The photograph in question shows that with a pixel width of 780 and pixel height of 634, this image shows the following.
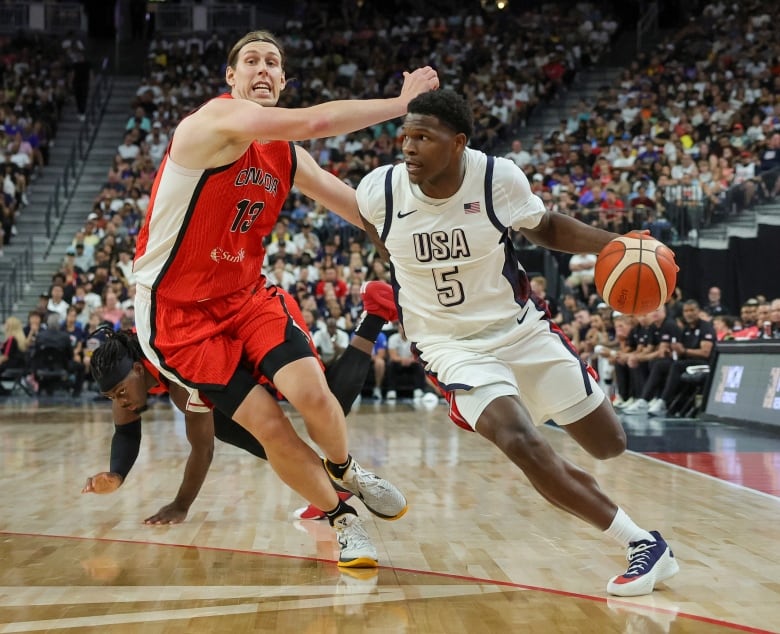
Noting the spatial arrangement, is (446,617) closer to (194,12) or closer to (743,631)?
(743,631)

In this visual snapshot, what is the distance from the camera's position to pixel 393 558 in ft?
14.7

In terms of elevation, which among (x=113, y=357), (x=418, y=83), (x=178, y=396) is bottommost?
(x=178, y=396)

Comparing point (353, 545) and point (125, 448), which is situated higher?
point (125, 448)

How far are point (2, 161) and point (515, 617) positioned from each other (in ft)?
70.3

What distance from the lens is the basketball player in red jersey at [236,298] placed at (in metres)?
4.23

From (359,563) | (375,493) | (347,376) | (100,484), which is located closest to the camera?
(359,563)

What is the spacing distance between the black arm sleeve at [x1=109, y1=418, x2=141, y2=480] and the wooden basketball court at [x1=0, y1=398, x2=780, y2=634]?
0.31 meters

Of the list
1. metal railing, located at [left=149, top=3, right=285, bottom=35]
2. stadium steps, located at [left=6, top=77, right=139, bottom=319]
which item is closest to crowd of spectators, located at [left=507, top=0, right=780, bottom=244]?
stadium steps, located at [left=6, top=77, right=139, bottom=319]

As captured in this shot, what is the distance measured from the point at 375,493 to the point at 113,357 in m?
1.53

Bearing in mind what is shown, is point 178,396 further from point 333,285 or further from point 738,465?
point 333,285

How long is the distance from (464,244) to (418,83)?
2.12ft

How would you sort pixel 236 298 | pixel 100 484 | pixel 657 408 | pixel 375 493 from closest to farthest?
pixel 236 298 < pixel 375 493 < pixel 100 484 < pixel 657 408

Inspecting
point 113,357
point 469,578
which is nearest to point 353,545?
point 469,578

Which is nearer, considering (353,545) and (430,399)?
(353,545)
